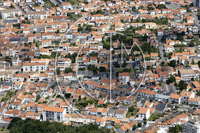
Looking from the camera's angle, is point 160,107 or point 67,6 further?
point 67,6

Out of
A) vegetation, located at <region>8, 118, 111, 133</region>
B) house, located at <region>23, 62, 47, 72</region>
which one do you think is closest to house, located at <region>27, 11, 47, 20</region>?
house, located at <region>23, 62, 47, 72</region>

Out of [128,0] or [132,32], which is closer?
[132,32]

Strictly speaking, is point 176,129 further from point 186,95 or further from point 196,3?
point 196,3

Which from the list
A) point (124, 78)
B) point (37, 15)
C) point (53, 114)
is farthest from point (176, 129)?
point (37, 15)

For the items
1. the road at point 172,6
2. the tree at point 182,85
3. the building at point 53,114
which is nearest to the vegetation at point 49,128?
the building at point 53,114

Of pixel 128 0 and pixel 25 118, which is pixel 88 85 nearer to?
pixel 25 118

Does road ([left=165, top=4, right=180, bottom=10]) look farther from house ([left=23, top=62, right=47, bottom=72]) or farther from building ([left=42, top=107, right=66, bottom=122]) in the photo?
building ([left=42, top=107, right=66, bottom=122])

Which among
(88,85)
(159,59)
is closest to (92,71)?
(88,85)

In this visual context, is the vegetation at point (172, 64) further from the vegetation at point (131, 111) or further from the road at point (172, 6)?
the road at point (172, 6)
